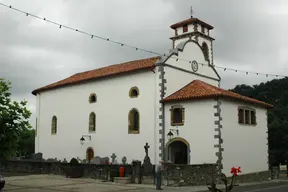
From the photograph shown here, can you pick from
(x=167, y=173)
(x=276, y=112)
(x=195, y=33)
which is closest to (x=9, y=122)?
(x=167, y=173)

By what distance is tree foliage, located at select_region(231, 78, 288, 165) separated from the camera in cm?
4244

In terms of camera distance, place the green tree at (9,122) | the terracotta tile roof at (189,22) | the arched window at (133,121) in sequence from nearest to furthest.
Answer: the green tree at (9,122) < the arched window at (133,121) < the terracotta tile roof at (189,22)

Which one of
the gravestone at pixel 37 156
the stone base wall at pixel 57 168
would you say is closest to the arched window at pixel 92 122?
the stone base wall at pixel 57 168

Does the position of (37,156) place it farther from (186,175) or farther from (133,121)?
(186,175)

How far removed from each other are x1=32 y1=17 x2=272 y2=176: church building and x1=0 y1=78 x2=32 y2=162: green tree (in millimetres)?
14352

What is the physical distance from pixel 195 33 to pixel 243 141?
1154 cm

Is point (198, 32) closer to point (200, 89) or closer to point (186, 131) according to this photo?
point (200, 89)

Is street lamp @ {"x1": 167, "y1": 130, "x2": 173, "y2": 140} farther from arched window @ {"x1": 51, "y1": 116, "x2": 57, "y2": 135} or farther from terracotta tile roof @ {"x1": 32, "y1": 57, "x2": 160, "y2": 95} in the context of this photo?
arched window @ {"x1": 51, "y1": 116, "x2": 57, "y2": 135}

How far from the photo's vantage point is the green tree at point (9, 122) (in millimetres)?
12931

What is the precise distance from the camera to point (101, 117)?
31641 mm

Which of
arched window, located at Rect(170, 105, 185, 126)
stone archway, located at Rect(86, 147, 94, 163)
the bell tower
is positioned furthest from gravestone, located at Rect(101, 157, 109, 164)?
the bell tower

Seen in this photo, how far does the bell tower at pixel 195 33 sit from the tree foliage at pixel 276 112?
49.9 feet

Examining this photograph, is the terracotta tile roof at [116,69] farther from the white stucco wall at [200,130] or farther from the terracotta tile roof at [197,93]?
the white stucco wall at [200,130]

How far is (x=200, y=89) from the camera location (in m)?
26.9
